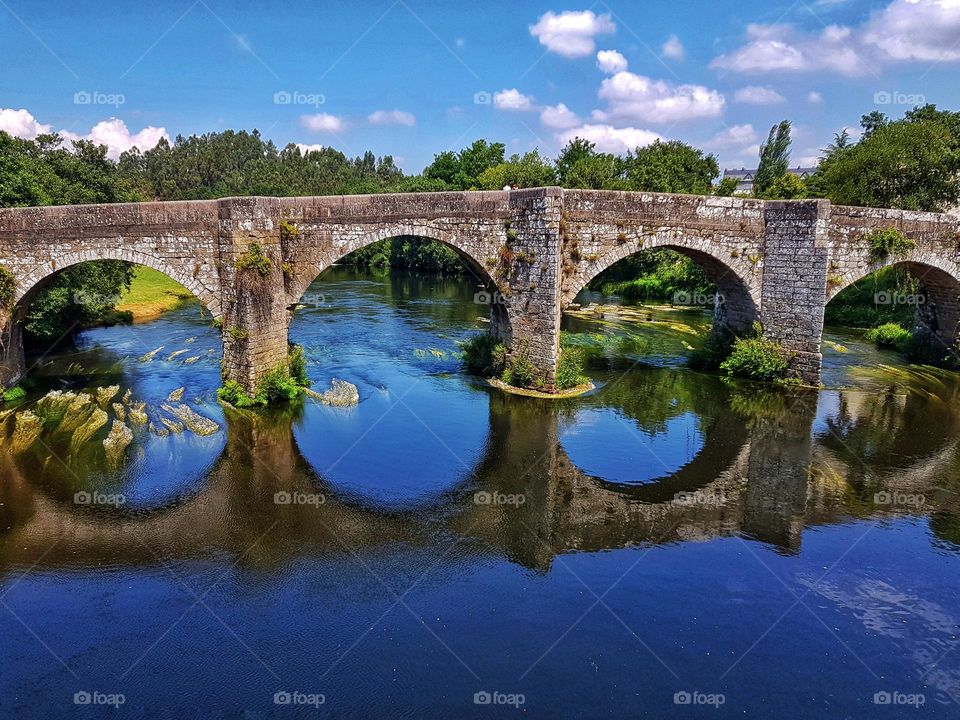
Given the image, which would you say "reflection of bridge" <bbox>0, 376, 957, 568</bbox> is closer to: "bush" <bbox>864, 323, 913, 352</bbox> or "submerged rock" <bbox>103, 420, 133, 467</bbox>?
"submerged rock" <bbox>103, 420, 133, 467</bbox>

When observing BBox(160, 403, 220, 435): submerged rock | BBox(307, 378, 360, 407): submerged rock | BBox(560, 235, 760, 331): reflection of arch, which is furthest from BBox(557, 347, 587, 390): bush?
BBox(160, 403, 220, 435): submerged rock

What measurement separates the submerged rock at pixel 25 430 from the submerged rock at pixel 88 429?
0.99 meters

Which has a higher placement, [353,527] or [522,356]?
[522,356]

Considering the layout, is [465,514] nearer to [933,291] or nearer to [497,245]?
[497,245]

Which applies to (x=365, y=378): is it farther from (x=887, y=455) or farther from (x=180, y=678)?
(x=887, y=455)

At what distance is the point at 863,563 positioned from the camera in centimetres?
1144

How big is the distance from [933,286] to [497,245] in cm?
1768

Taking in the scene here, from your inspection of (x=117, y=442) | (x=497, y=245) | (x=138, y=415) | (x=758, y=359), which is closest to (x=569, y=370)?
(x=497, y=245)

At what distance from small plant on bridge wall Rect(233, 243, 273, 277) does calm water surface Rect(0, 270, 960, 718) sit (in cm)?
419

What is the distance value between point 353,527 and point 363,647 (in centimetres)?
349

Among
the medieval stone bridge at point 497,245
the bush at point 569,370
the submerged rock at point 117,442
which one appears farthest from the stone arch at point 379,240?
the submerged rock at point 117,442

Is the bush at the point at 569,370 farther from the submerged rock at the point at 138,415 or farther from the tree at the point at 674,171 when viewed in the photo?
the tree at the point at 674,171

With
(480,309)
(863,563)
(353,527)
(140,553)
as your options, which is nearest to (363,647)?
(353,527)

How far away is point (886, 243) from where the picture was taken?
21781 mm
